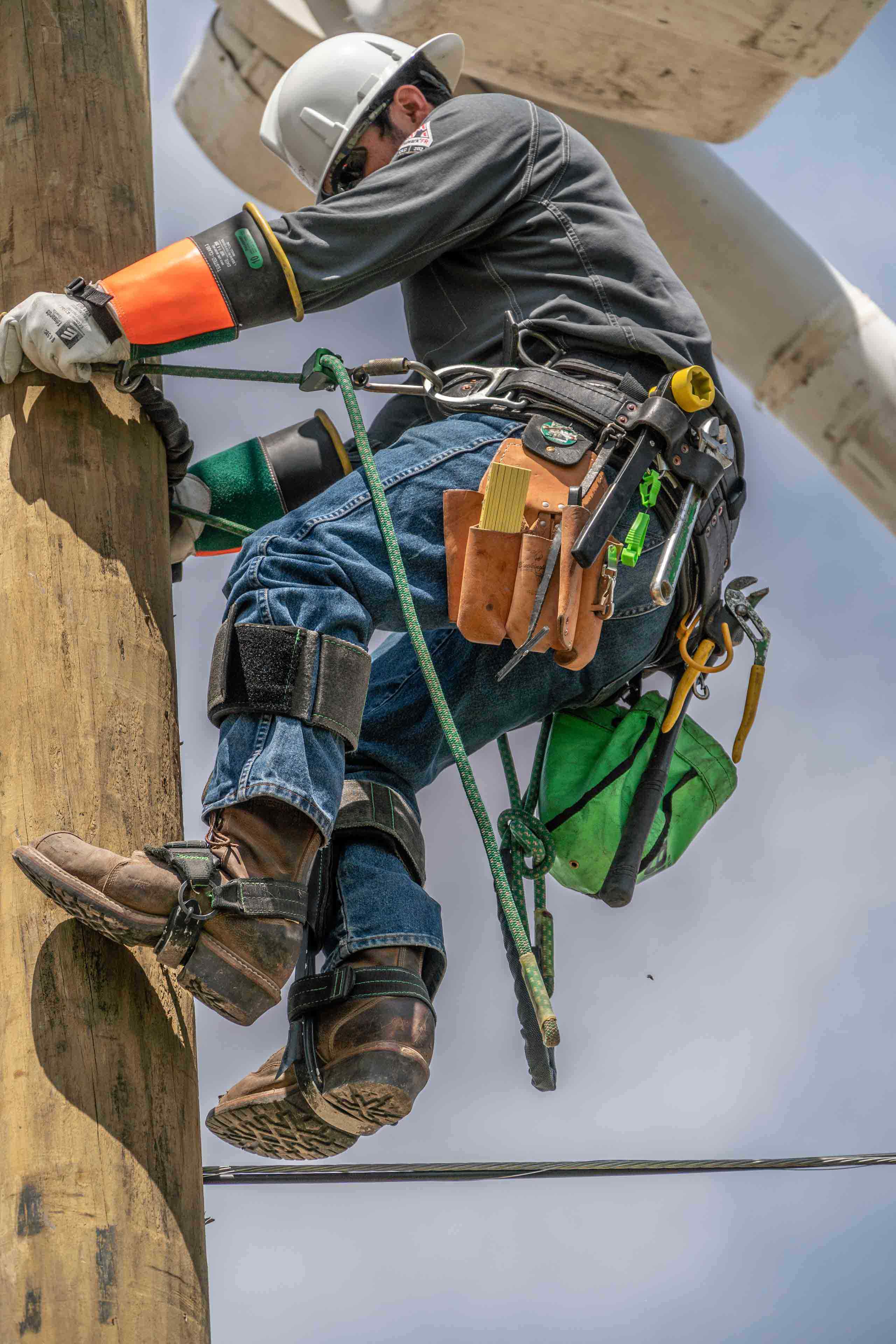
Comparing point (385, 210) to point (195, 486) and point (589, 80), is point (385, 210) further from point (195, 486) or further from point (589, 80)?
point (589, 80)

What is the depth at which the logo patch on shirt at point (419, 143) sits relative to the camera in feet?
10.2

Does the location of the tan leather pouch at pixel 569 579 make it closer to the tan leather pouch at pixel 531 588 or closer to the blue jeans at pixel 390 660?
the tan leather pouch at pixel 531 588

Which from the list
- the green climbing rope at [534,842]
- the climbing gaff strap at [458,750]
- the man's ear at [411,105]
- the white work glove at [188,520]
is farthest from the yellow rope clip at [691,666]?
the man's ear at [411,105]

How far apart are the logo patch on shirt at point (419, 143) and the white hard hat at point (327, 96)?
→ 0.47 m

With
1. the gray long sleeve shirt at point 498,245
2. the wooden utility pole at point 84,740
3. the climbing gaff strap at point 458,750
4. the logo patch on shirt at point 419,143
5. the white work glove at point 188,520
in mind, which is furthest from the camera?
the white work glove at point 188,520

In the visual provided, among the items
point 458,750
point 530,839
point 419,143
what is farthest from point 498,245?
point 530,839

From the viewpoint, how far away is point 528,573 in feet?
9.32

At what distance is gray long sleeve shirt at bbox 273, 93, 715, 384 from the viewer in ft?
9.73

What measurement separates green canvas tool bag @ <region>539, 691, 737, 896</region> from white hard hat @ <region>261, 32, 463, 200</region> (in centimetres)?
132

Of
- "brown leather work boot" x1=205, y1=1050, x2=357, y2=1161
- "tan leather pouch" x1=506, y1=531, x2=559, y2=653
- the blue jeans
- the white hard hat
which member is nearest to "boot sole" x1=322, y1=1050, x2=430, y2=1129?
"brown leather work boot" x1=205, y1=1050, x2=357, y2=1161

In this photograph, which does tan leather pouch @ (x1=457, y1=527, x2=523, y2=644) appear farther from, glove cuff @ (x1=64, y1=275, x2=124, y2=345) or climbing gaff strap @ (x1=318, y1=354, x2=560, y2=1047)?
glove cuff @ (x1=64, y1=275, x2=124, y2=345)

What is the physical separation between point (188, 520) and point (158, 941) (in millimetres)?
1303

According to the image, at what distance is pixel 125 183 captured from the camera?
3.13m

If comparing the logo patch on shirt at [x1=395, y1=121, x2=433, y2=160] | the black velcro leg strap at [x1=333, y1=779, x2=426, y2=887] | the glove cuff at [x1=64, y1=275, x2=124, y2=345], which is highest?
the logo patch on shirt at [x1=395, y1=121, x2=433, y2=160]
